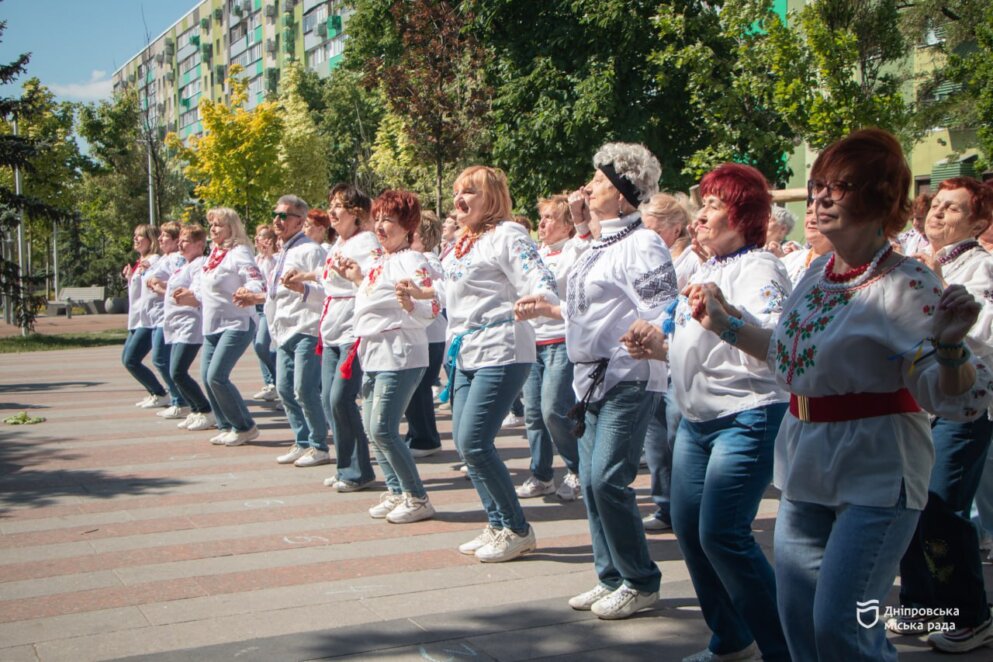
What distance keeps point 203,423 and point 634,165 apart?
764cm

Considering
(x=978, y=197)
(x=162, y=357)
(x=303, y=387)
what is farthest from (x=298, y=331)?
(x=978, y=197)

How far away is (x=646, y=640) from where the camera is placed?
15.4ft

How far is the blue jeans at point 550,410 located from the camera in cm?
693

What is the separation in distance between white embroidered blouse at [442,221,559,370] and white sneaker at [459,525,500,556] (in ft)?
3.15

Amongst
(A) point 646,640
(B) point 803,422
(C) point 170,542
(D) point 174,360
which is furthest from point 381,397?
(D) point 174,360

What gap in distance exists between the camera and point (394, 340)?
22.4 feet

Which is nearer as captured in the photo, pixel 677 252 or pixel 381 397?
pixel 381 397

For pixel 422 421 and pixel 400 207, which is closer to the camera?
pixel 400 207

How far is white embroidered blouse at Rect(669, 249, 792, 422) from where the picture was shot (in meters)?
3.97

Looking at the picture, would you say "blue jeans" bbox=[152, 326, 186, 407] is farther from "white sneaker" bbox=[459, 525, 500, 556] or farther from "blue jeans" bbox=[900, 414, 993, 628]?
"blue jeans" bbox=[900, 414, 993, 628]

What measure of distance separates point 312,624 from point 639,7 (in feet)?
74.9

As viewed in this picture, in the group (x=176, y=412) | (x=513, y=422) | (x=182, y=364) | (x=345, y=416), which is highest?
(x=182, y=364)

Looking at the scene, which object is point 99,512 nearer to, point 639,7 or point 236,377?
point 236,377

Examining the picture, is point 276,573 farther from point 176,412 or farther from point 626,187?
point 176,412
